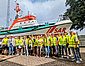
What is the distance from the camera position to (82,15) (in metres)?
36.9

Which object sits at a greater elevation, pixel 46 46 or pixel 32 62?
pixel 46 46

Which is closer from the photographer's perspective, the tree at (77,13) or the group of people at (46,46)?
the group of people at (46,46)

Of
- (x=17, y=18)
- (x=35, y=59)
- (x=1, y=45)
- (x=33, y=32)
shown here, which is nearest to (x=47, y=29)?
(x=33, y=32)

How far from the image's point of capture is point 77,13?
3762 cm

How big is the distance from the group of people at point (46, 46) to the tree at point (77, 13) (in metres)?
17.6

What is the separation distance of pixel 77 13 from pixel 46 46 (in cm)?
1962

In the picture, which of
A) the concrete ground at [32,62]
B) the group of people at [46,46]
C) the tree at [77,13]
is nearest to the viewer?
the concrete ground at [32,62]

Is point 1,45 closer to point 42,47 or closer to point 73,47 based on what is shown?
point 42,47

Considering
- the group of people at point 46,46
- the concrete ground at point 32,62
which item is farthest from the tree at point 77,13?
the concrete ground at point 32,62

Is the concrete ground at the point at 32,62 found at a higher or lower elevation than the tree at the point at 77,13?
Answer: lower

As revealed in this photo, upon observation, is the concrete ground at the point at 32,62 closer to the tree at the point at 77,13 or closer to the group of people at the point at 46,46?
the group of people at the point at 46,46

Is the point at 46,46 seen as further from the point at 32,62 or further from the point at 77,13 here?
the point at 77,13

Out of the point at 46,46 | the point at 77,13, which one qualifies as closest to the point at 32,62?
the point at 46,46

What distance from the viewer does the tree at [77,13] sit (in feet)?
122
